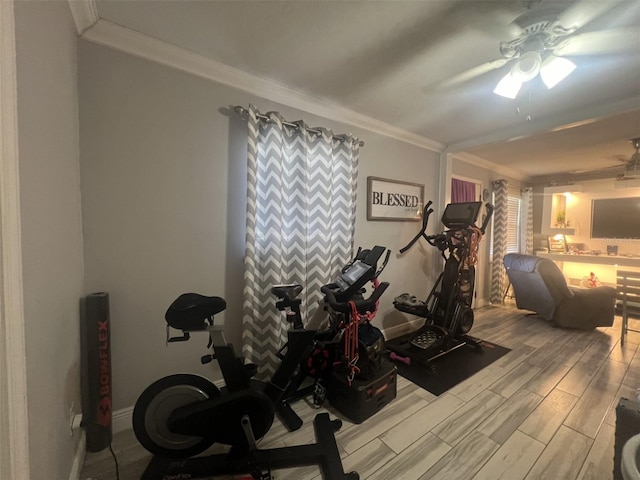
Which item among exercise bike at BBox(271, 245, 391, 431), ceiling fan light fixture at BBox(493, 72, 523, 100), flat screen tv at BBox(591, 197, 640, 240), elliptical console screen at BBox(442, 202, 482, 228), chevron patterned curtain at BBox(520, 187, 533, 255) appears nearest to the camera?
ceiling fan light fixture at BBox(493, 72, 523, 100)

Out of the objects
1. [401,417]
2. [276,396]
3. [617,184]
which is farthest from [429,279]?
[617,184]

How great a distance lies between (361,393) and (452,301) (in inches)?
61.7

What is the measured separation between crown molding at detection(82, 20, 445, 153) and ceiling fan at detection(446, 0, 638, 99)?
3.81 feet

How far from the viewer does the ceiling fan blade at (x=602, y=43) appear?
1.35m

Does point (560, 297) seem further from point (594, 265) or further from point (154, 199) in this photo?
point (154, 199)

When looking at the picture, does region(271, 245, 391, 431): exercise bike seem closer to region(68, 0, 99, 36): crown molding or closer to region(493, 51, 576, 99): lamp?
region(493, 51, 576, 99): lamp

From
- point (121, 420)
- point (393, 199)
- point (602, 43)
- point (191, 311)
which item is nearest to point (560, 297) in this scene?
point (393, 199)

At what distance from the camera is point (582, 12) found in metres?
1.23

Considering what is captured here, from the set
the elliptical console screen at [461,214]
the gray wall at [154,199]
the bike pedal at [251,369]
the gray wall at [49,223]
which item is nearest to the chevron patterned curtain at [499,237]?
the elliptical console screen at [461,214]

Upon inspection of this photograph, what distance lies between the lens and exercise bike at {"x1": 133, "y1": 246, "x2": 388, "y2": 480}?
122cm

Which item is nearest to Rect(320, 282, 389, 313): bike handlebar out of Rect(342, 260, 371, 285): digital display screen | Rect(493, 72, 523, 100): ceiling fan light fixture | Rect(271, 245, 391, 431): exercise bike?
Rect(271, 245, 391, 431): exercise bike

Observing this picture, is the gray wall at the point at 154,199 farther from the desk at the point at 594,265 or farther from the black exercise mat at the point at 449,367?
the desk at the point at 594,265

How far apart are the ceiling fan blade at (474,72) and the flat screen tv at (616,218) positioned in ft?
14.5

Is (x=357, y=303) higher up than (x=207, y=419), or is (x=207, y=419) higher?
(x=357, y=303)
